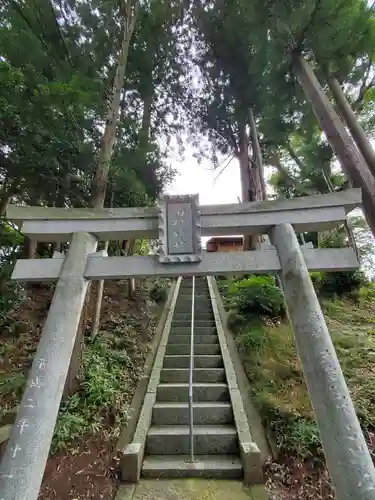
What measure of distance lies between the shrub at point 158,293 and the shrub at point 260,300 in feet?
8.58

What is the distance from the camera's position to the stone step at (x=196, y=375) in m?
4.84

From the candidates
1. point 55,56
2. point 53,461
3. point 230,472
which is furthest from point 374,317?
point 55,56

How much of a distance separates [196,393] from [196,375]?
0.43m

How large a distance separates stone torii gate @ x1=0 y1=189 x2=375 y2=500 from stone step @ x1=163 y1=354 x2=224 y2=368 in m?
2.83

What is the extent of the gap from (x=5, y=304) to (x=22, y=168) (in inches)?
112

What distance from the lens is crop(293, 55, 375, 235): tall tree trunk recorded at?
4453 mm

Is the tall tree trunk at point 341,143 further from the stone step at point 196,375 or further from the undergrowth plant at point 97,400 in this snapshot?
the undergrowth plant at point 97,400

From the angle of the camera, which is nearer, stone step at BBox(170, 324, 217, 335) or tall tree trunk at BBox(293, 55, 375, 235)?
tall tree trunk at BBox(293, 55, 375, 235)

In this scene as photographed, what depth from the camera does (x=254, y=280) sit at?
7129 millimetres

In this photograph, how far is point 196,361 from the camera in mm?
5262

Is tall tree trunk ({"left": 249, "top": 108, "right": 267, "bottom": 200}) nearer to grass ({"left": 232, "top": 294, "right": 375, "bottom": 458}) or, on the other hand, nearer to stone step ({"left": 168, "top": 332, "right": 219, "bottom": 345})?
grass ({"left": 232, "top": 294, "right": 375, "bottom": 458})

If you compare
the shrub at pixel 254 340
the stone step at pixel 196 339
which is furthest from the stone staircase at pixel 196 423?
the shrub at pixel 254 340

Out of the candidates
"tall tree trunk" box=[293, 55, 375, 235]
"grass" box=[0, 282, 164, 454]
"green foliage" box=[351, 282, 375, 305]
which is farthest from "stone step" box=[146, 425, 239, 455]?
"green foliage" box=[351, 282, 375, 305]

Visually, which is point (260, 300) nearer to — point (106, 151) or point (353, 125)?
point (353, 125)
